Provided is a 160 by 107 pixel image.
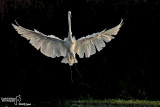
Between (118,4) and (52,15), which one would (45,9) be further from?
(118,4)

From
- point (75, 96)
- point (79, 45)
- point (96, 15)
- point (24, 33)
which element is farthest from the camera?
point (96, 15)

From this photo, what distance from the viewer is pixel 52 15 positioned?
623 inches

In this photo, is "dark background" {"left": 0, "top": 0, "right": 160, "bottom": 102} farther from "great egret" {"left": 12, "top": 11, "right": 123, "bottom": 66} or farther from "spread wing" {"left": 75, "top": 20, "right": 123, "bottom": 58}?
"spread wing" {"left": 75, "top": 20, "right": 123, "bottom": 58}

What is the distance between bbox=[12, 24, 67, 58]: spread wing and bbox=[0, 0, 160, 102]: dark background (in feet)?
5.91

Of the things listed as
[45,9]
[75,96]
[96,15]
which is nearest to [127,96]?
[75,96]

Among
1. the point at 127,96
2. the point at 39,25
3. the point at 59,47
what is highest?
the point at 39,25

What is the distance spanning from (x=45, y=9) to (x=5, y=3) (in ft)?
4.03

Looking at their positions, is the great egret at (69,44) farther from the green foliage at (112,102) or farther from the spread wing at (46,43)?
the green foliage at (112,102)

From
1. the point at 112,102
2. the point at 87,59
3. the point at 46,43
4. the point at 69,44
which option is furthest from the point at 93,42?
the point at 87,59

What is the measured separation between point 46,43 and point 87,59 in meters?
2.98

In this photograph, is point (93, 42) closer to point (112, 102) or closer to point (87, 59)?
point (112, 102)

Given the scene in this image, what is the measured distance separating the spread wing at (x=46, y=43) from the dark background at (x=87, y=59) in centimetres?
180

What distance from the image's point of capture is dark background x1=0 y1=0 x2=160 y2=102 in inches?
587

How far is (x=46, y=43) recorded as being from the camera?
12.8 metres
